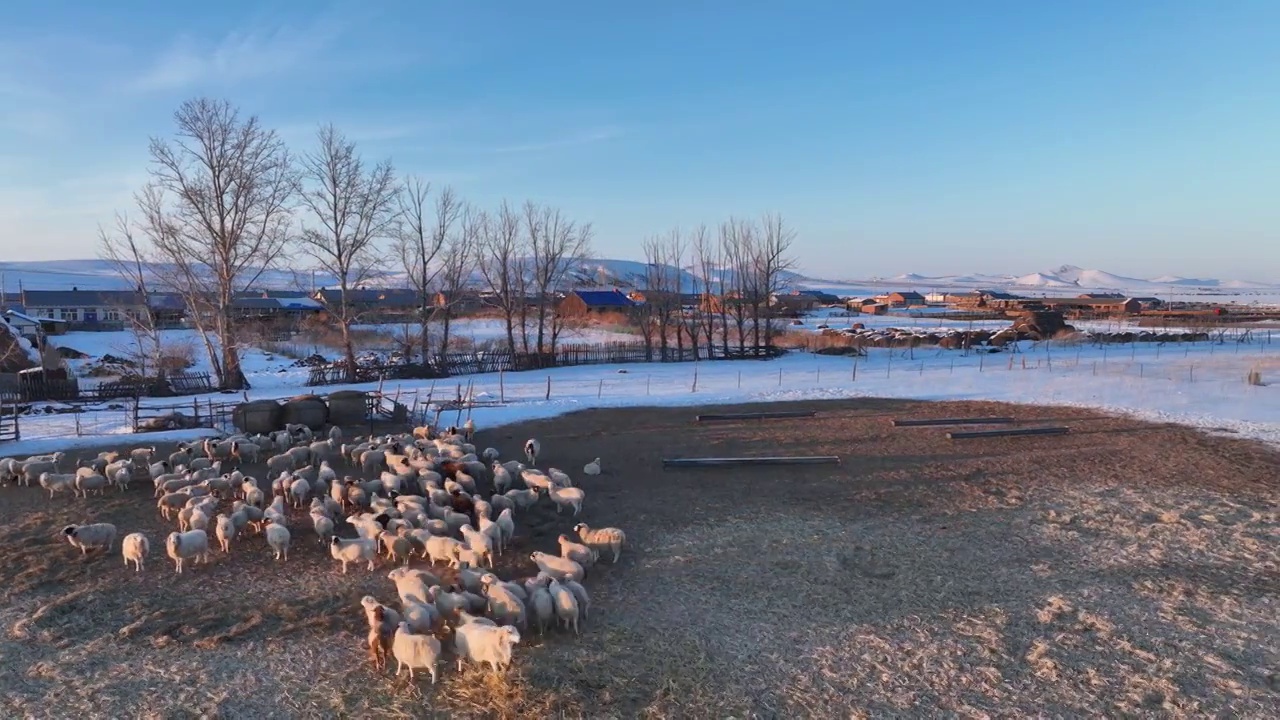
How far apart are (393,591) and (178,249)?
104 ft

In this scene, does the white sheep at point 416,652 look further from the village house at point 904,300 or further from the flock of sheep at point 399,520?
the village house at point 904,300

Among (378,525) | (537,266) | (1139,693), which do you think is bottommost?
(1139,693)

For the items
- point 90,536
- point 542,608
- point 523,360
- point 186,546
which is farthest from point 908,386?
point 90,536

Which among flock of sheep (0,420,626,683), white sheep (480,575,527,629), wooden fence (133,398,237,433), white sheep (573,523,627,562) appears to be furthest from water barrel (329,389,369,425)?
white sheep (480,575,527,629)

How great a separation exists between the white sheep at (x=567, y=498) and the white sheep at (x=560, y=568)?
3.24 metres

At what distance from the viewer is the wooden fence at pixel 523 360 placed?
34.5 metres

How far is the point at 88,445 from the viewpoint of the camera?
19.6 meters

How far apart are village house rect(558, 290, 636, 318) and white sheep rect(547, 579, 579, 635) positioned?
60406 mm

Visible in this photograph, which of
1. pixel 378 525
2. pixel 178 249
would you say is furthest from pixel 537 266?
pixel 378 525

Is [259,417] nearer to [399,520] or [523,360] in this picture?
[399,520]

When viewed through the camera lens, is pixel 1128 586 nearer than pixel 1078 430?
Yes

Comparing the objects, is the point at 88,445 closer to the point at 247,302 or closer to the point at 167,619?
the point at 167,619

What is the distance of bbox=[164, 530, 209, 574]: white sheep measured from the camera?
1069 cm

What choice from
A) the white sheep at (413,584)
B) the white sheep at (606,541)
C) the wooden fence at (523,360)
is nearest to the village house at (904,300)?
the wooden fence at (523,360)
